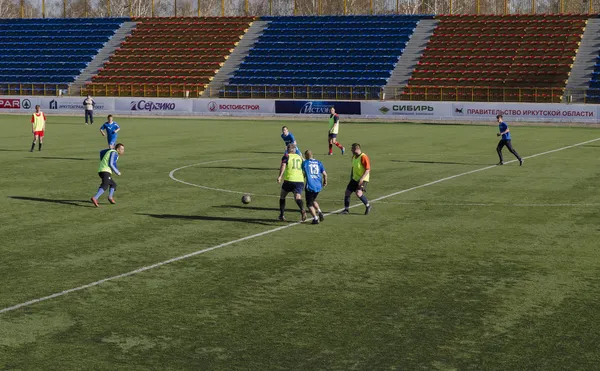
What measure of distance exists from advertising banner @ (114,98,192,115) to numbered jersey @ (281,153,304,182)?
1839 inches

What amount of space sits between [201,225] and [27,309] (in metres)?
7.28

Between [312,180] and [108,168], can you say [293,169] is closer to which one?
[312,180]

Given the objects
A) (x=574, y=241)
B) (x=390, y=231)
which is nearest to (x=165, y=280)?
(x=390, y=231)

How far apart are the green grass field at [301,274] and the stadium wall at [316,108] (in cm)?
2937

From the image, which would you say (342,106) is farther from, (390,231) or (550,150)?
(390,231)

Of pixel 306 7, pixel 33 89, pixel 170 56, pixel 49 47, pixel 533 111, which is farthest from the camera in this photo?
pixel 306 7

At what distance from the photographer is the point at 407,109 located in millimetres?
61375

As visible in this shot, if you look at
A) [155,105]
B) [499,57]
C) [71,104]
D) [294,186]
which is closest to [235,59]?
[155,105]

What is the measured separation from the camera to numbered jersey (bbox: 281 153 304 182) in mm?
19791

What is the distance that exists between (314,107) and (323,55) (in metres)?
12.9

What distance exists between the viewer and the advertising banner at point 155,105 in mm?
65750

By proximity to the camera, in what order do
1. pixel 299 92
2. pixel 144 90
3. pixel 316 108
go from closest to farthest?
pixel 316 108 → pixel 299 92 → pixel 144 90

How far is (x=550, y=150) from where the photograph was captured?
1522 inches

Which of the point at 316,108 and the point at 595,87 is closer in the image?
the point at 595,87
